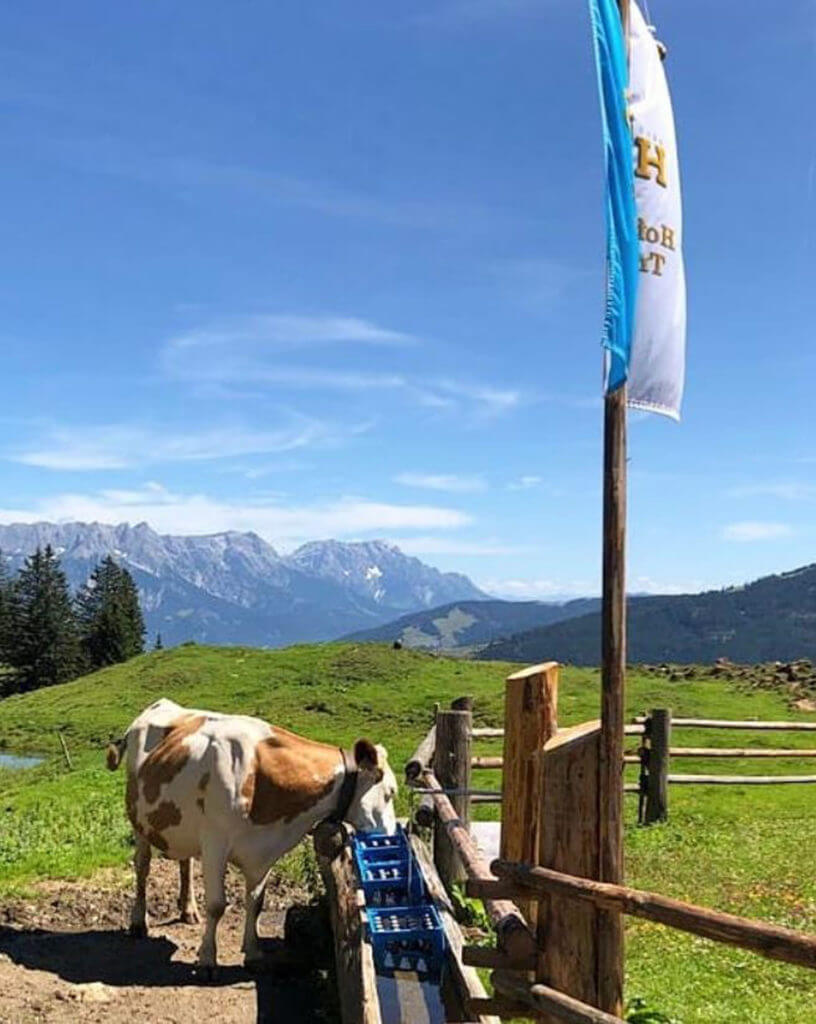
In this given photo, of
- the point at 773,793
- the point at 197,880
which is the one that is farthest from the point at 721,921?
the point at 773,793

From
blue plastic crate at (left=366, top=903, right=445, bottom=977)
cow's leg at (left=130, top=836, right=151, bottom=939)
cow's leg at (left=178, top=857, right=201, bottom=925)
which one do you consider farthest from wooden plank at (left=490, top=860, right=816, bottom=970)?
cow's leg at (left=178, top=857, right=201, bottom=925)

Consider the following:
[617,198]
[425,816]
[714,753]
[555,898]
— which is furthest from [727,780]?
[617,198]

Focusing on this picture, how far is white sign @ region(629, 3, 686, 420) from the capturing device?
169 inches

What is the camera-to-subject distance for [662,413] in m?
4.44

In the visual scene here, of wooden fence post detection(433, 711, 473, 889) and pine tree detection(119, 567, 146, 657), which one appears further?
pine tree detection(119, 567, 146, 657)

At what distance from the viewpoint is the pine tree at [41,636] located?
77.8m

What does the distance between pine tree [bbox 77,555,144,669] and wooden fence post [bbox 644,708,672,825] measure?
6933 cm

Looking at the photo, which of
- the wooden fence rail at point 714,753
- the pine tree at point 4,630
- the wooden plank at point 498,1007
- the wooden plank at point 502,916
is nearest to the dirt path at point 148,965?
the wooden plank at point 502,916

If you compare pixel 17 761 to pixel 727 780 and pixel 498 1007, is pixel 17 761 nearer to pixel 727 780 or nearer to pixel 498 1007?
pixel 727 780

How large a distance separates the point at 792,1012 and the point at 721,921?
401 centimetres

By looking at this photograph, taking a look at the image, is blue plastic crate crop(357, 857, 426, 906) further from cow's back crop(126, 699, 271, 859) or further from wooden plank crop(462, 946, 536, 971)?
wooden plank crop(462, 946, 536, 971)

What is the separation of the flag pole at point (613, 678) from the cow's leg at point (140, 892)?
630 centimetres

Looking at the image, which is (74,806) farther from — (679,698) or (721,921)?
(679,698)

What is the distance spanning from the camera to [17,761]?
3634cm
